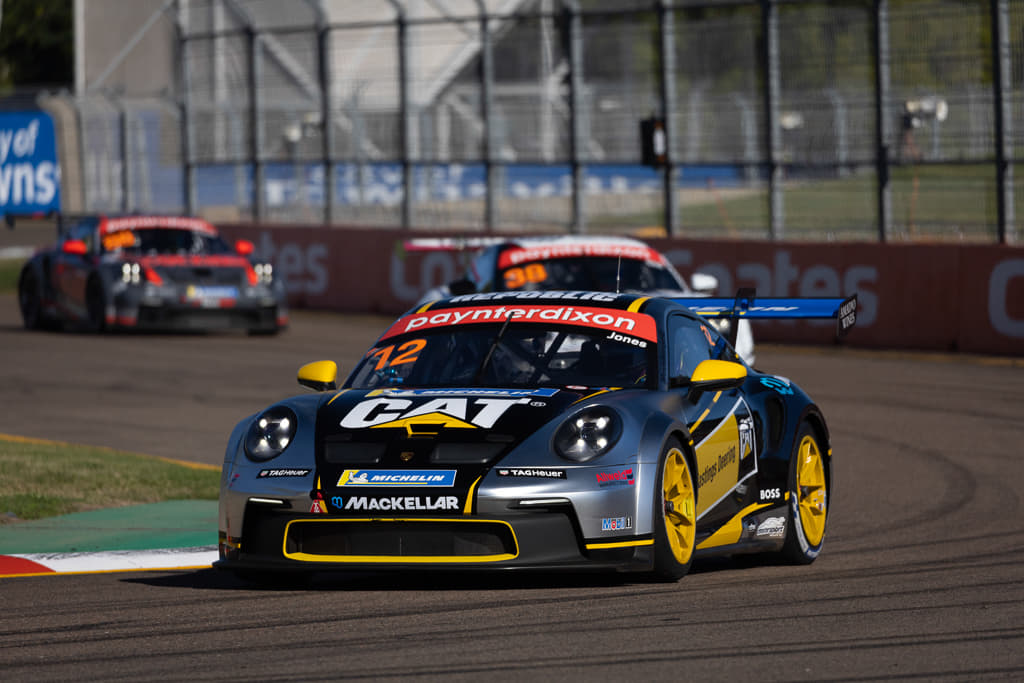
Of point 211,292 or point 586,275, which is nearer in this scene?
point 586,275

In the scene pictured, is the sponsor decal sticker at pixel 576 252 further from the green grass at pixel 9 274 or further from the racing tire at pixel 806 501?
the green grass at pixel 9 274

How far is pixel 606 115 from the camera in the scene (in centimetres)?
2302

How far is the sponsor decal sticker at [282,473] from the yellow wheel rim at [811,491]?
8.03 feet

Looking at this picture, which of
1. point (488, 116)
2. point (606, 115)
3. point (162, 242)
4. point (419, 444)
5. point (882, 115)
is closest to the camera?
point (419, 444)

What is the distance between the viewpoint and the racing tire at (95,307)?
71.6 feet

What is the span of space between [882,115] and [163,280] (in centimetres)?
817

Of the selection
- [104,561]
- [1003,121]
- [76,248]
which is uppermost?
[1003,121]

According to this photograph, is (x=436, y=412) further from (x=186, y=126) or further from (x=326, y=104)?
(x=186, y=126)

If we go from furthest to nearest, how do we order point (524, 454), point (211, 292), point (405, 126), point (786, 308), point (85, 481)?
point (405, 126)
point (211, 292)
point (85, 481)
point (786, 308)
point (524, 454)

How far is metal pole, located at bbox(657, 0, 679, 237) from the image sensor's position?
22.0 meters

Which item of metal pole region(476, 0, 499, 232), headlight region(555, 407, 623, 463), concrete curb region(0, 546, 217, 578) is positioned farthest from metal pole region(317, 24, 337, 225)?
headlight region(555, 407, 623, 463)

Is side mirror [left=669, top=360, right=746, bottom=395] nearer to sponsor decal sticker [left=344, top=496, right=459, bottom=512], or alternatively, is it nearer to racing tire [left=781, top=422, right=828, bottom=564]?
racing tire [left=781, top=422, right=828, bottom=564]

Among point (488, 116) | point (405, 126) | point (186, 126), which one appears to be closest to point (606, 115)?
point (488, 116)

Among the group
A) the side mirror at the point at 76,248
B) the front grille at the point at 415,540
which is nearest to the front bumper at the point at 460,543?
the front grille at the point at 415,540
